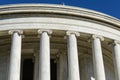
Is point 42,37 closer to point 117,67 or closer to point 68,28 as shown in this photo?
point 68,28

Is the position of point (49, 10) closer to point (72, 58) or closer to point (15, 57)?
point (72, 58)

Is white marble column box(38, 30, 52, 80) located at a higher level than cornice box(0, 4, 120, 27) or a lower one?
lower

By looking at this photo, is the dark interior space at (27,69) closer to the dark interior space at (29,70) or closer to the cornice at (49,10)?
the dark interior space at (29,70)

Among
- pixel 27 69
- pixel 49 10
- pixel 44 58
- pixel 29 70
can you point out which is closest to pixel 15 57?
pixel 44 58

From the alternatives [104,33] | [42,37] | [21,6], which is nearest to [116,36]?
[104,33]

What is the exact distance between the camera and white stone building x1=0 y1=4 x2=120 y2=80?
4475cm

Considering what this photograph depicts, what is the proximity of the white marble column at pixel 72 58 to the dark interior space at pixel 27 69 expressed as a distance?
1162 centimetres

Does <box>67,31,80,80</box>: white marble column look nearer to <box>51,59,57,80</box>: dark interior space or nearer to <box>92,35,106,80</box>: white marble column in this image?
<box>92,35,106,80</box>: white marble column

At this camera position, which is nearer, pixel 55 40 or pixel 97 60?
pixel 97 60

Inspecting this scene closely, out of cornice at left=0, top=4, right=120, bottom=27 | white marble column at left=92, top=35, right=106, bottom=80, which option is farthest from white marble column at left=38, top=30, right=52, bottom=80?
white marble column at left=92, top=35, right=106, bottom=80

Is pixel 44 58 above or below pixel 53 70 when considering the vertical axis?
below

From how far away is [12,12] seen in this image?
158ft

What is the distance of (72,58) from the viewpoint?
44.9 meters

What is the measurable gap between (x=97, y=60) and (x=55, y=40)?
383 inches
